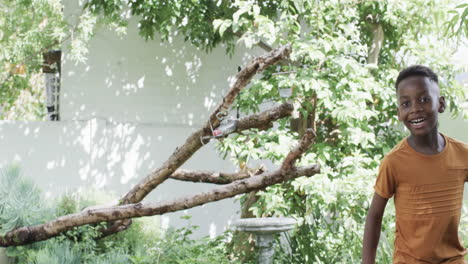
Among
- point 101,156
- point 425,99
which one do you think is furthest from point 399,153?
point 101,156

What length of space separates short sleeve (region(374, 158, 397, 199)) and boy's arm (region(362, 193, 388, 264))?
1.0 inches

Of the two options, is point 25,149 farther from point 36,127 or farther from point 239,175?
point 239,175

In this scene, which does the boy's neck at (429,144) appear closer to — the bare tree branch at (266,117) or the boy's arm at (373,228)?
the boy's arm at (373,228)

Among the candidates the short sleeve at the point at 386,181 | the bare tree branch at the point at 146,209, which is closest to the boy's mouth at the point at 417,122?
the short sleeve at the point at 386,181

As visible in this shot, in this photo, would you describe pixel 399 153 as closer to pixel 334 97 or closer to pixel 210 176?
pixel 210 176

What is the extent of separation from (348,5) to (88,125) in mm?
3242

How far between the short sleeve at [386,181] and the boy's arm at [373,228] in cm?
3

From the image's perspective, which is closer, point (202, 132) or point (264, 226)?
point (202, 132)

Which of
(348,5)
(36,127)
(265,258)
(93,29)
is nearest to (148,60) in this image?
(93,29)

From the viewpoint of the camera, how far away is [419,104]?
1861 mm

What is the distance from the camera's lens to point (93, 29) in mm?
6367

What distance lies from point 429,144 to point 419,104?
0.15m

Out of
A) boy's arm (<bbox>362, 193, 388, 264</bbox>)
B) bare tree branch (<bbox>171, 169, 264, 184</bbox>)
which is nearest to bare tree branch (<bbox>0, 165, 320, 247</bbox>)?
bare tree branch (<bbox>171, 169, 264, 184</bbox>)

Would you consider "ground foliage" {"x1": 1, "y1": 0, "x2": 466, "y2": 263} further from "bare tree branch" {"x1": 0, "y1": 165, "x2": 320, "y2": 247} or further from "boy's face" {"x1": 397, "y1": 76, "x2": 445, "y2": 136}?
"boy's face" {"x1": 397, "y1": 76, "x2": 445, "y2": 136}
